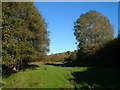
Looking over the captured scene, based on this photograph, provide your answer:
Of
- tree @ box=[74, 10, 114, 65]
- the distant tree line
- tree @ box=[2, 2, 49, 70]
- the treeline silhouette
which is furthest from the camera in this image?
tree @ box=[74, 10, 114, 65]

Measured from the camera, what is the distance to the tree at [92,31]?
30.6 metres

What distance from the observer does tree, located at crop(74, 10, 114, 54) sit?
30.6m

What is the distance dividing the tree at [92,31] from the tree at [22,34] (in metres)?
11.2

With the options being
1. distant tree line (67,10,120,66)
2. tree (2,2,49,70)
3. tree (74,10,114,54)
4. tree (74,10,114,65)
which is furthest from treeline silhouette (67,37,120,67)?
tree (2,2,49,70)

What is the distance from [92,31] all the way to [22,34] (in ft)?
57.5

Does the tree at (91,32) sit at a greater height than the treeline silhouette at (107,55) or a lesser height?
greater

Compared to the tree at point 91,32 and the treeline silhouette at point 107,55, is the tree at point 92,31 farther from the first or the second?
the treeline silhouette at point 107,55

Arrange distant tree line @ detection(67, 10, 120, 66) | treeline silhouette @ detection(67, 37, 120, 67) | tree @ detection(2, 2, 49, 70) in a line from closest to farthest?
tree @ detection(2, 2, 49, 70)
treeline silhouette @ detection(67, 37, 120, 67)
distant tree line @ detection(67, 10, 120, 66)

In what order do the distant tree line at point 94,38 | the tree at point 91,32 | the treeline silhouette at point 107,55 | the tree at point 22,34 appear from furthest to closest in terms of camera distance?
the tree at point 91,32
the distant tree line at point 94,38
the treeline silhouette at point 107,55
the tree at point 22,34

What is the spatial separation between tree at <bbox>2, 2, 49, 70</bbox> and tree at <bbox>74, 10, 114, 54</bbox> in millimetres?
11170

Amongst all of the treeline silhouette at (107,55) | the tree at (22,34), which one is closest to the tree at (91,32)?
the treeline silhouette at (107,55)

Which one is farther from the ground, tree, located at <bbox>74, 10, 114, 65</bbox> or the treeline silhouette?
tree, located at <bbox>74, 10, 114, 65</bbox>

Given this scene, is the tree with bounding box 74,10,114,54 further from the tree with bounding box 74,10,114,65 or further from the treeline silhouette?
the treeline silhouette

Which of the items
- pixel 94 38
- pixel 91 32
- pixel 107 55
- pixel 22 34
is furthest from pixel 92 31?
pixel 22 34
